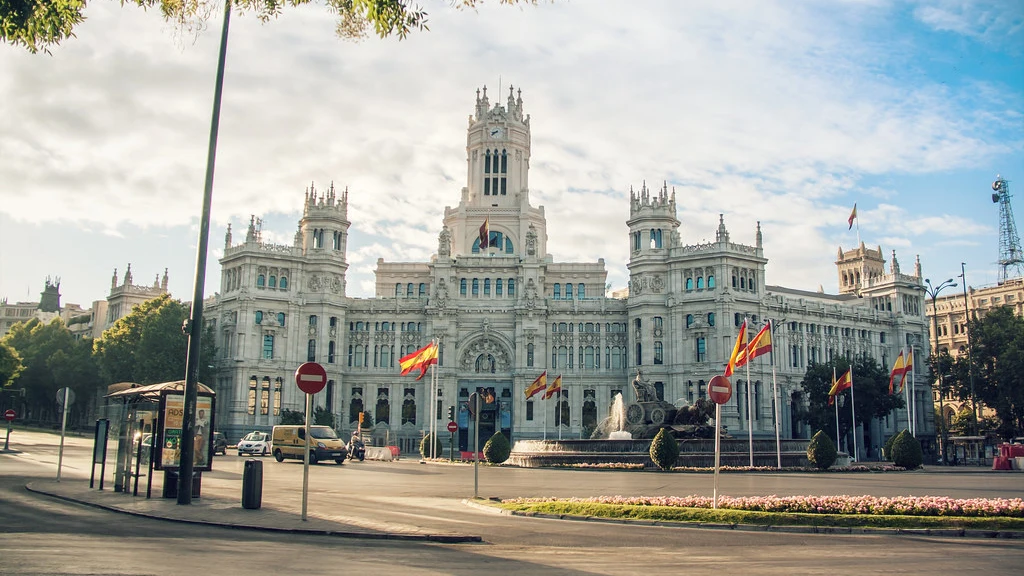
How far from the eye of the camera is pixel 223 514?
19531mm

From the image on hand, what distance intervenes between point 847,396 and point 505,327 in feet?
122

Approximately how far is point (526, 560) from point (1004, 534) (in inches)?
419

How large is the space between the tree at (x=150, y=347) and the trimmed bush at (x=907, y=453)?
66.4 meters

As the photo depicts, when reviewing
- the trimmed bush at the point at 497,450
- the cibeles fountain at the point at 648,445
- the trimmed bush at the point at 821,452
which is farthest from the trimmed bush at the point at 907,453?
the trimmed bush at the point at 497,450

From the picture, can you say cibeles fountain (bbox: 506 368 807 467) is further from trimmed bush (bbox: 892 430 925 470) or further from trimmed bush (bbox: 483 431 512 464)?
trimmed bush (bbox: 892 430 925 470)

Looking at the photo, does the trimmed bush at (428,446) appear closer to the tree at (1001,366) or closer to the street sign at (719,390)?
the street sign at (719,390)

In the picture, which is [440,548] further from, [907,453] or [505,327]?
[505,327]

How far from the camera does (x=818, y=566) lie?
14.0 meters

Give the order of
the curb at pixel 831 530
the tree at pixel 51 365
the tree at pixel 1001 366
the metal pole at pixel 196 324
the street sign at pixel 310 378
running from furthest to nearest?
the tree at pixel 51 365, the tree at pixel 1001 366, the metal pole at pixel 196 324, the street sign at pixel 310 378, the curb at pixel 831 530

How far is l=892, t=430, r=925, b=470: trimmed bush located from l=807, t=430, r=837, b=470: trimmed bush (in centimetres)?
694

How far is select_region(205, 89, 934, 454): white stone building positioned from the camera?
9312 centimetres

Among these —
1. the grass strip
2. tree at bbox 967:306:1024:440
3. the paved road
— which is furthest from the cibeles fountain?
tree at bbox 967:306:1024:440

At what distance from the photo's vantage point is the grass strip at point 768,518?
1873 cm

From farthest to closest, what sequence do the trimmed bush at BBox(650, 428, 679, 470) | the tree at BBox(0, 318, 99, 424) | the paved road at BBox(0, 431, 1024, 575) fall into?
1. the tree at BBox(0, 318, 99, 424)
2. the trimmed bush at BBox(650, 428, 679, 470)
3. the paved road at BBox(0, 431, 1024, 575)
